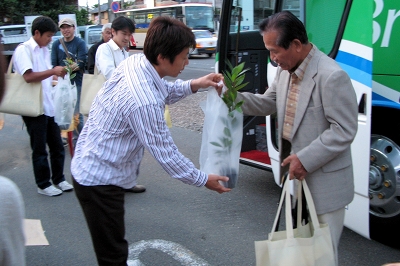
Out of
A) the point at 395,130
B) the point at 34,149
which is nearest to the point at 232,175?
the point at 395,130

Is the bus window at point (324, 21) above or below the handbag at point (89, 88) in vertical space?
above

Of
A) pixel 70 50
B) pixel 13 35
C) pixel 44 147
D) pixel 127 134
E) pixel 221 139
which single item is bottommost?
pixel 44 147

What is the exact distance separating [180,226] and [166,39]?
91.5 inches

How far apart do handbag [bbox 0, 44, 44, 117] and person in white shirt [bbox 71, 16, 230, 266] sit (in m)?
2.38

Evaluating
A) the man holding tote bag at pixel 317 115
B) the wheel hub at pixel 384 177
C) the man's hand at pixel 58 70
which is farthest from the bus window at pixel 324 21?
the man's hand at pixel 58 70

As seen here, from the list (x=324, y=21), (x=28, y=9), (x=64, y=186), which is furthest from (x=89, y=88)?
(x=28, y=9)

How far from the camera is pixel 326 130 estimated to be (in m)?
2.23

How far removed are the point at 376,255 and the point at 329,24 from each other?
6.02 feet

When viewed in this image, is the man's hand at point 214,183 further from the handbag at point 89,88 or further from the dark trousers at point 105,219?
the handbag at point 89,88

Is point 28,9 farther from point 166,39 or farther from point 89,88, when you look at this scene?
point 166,39

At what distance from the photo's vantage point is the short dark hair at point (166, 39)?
2.30 metres

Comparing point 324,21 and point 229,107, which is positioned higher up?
point 324,21

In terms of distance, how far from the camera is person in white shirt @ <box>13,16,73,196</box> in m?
4.67

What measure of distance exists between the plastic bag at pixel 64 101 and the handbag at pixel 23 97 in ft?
1.44
